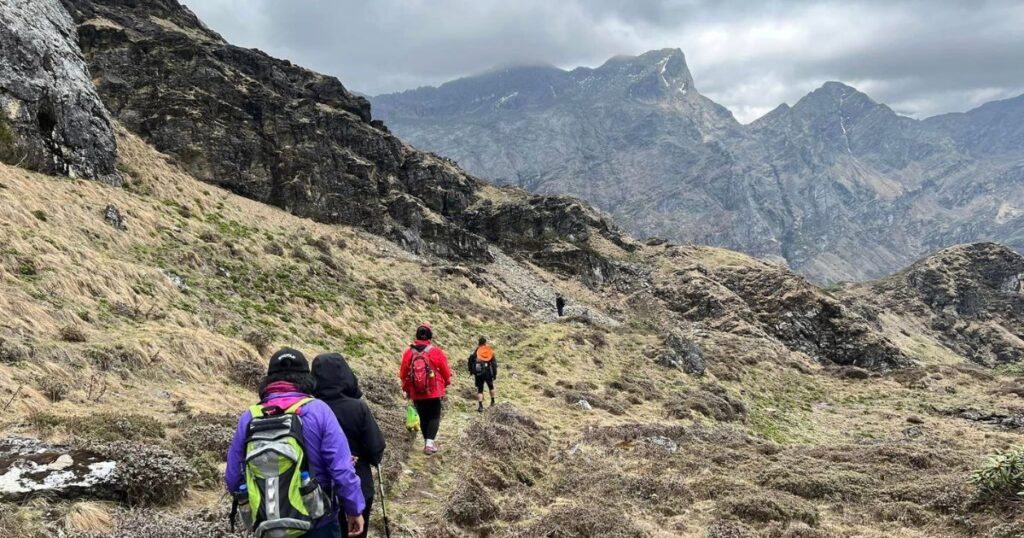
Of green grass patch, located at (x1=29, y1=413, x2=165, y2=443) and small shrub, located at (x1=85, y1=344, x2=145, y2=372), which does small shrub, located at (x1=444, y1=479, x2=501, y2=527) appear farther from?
small shrub, located at (x1=85, y1=344, x2=145, y2=372)

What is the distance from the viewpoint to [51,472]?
6215mm

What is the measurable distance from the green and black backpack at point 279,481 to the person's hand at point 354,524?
598 mm

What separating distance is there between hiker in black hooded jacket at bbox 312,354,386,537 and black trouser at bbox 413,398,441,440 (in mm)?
5761

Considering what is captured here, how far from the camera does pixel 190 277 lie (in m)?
20.8

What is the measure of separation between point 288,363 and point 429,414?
728cm

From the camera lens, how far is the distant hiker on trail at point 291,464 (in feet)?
13.9

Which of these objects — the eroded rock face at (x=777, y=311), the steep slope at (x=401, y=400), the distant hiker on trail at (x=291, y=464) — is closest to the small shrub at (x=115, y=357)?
the steep slope at (x=401, y=400)

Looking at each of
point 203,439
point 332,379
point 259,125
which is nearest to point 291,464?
point 332,379

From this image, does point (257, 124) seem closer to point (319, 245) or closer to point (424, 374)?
point (319, 245)

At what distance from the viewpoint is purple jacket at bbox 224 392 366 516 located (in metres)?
4.58

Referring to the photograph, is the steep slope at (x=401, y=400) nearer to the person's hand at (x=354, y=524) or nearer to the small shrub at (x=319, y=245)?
the small shrub at (x=319, y=245)

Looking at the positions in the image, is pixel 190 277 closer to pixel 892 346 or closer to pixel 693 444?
pixel 693 444

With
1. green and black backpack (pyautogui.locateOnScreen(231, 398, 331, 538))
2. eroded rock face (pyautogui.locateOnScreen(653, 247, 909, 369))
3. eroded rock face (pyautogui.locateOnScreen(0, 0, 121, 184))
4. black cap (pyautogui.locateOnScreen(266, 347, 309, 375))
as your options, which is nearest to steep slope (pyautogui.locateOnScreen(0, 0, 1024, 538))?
eroded rock face (pyautogui.locateOnScreen(0, 0, 121, 184))

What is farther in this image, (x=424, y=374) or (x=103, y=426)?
(x=424, y=374)
